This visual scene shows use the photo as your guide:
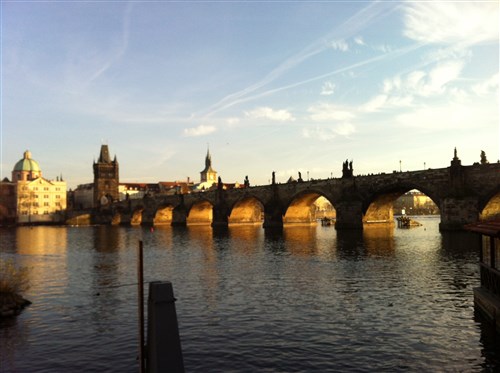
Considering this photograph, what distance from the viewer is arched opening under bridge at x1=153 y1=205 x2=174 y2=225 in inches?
6176

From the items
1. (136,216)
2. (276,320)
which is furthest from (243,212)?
(276,320)

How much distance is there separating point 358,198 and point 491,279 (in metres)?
64.4

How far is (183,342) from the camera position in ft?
59.4

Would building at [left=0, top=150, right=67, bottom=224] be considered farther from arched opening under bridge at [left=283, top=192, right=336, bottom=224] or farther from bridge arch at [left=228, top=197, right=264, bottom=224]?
arched opening under bridge at [left=283, top=192, right=336, bottom=224]

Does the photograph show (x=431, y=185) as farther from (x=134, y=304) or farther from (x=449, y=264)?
(x=134, y=304)

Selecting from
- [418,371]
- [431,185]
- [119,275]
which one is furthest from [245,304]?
[431,185]

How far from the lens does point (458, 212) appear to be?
6594 centimetres

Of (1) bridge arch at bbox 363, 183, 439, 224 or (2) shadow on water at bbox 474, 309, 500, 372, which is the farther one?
(1) bridge arch at bbox 363, 183, 439, 224

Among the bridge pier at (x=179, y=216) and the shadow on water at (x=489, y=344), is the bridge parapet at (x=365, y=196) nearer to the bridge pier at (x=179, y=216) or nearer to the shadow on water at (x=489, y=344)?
the bridge pier at (x=179, y=216)

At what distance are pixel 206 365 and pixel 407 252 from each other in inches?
1518

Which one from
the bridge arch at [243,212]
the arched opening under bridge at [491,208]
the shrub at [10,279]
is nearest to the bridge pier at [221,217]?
the bridge arch at [243,212]

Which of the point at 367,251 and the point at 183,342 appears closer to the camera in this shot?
the point at 183,342

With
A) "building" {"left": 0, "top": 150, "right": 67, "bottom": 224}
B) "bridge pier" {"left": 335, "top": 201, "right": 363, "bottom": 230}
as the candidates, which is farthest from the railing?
"building" {"left": 0, "top": 150, "right": 67, "bottom": 224}

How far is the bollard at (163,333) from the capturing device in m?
7.09
